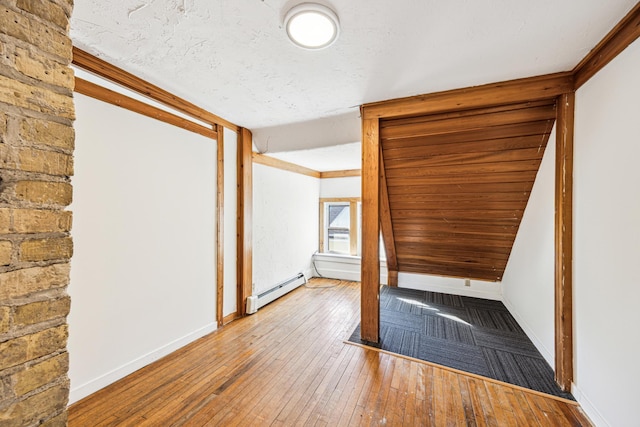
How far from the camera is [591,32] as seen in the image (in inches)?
53.9

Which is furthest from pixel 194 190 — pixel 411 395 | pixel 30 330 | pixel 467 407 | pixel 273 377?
pixel 467 407

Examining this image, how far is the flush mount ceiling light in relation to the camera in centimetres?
121

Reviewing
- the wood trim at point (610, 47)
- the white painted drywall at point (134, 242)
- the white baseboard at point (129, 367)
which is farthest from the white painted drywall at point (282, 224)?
the wood trim at point (610, 47)

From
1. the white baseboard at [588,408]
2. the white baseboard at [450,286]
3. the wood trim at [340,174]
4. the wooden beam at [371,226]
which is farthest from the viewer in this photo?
the wood trim at [340,174]

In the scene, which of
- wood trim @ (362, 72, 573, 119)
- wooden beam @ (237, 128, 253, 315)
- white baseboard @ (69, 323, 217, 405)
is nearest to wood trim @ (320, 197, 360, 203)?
wooden beam @ (237, 128, 253, 315)

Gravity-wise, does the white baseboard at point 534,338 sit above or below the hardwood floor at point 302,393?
above

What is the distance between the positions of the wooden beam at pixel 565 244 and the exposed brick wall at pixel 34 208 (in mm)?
2593

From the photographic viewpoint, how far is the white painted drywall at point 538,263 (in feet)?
6.83

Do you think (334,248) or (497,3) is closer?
(497,3)

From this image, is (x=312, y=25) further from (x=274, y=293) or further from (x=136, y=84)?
(x=274, y=293)

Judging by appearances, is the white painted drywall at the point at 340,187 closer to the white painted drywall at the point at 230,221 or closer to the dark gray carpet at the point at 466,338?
the dark gray carpet at the point at 466,338

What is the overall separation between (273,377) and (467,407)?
4.30ft

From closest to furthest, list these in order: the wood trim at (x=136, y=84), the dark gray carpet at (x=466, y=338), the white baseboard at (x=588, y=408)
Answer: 1. the white baseboard at (x=588, y=408)
2. the wood trim at (x=136, y=84)
3. the dark gray carpet at (x=466, y=338)

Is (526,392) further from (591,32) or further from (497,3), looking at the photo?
(497,3)
